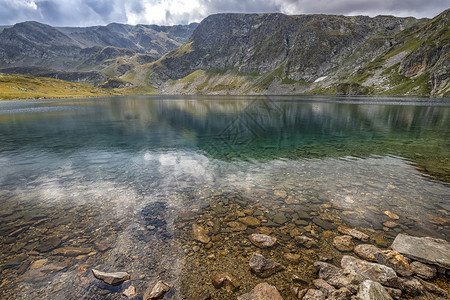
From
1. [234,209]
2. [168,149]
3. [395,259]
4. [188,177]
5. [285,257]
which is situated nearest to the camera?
[395,259]

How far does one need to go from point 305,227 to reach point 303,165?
11613 mm

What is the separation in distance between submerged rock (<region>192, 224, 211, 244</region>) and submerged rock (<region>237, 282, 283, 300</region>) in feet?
11.8

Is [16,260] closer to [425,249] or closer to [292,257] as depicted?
[292,257]

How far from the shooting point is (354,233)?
10.6 m

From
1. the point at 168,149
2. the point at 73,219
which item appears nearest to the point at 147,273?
the point at 73,219

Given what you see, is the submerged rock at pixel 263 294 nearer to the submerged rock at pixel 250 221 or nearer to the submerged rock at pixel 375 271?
the submerged rock at pixel 375 271

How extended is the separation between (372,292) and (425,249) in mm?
4272

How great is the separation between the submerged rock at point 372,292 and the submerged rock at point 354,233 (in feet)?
12.8

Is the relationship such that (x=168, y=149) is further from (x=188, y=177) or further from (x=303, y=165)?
(x=303, y=165)

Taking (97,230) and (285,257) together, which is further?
(97,230)

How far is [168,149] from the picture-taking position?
29.7m

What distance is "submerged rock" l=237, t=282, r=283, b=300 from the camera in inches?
277

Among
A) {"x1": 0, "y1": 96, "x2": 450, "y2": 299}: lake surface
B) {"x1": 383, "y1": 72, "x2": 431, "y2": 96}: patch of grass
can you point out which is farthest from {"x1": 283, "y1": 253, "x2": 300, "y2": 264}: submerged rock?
{"x1": 383, "y1": 72, "x2": 431, "y2": 96}: patch of grass

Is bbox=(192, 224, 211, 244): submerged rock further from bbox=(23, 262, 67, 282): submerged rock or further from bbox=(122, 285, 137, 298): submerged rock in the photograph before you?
bbox=(23, 262, 67, 282): submerged rock
